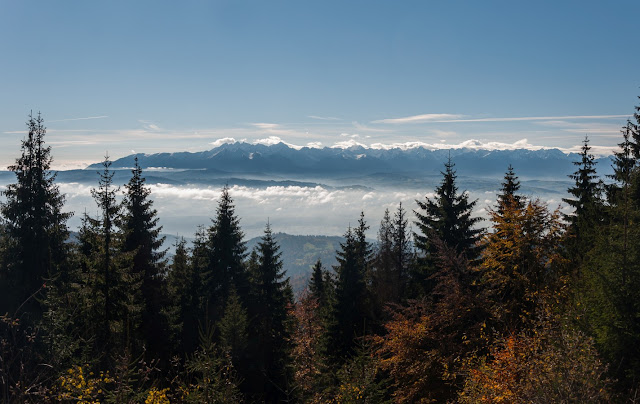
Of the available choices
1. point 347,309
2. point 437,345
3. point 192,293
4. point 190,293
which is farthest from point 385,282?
point 437,345

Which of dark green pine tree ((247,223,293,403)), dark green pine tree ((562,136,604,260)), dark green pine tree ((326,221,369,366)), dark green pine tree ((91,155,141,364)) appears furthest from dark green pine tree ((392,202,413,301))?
dark green pine tree ((91,155,141,364))

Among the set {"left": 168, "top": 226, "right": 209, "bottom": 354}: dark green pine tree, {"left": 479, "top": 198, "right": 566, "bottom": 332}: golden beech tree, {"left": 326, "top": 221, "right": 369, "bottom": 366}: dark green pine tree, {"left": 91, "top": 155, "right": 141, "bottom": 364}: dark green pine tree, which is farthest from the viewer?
{"left": 326, "top": 221, "right": 369, "bottom": 366}: dark green pine tree

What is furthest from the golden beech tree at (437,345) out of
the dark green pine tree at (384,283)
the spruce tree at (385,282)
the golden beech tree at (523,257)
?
the spruce tree at (385,282)

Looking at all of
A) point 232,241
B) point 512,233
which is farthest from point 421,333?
point 232,241

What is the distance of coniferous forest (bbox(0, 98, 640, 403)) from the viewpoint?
9.72m

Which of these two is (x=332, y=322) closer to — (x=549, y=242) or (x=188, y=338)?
(x=188, y=338)

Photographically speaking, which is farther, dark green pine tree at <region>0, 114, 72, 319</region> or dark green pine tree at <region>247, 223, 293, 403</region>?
dark green pine tree at <region>247, 223, 293, 403</region>

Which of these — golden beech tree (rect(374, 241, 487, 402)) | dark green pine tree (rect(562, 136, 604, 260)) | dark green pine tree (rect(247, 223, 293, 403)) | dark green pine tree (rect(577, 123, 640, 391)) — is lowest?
dark green pine tree (rect(247, 223, 293, 403))

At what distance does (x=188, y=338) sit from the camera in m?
29.8

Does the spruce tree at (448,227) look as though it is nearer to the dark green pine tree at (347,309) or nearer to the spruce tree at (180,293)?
the dark green pine tree at (347,309)

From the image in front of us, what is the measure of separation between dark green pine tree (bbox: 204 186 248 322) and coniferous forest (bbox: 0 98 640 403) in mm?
114

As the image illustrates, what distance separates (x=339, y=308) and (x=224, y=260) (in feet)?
32.6

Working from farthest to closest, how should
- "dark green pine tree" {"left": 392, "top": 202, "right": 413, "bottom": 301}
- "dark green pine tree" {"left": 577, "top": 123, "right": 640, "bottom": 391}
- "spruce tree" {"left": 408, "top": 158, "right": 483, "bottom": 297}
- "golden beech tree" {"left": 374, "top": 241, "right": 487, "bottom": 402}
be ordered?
"dark green pine tree" {"left": 392, "top": 202, "right": 413, "bottom": 301}, "spruce tree" {"left": 408, "top": 158, "right": 483, "bottom": 297}, "golden beech tree" {"left": 374, "top": 241, "right": 487, "bottom": 402}, "dark green pine tree" {"left": 577, "top": 123, "right": 640, "bottom": 391}

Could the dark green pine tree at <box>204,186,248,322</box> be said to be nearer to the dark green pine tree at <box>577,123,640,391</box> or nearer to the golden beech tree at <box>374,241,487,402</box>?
the golden beech tree at <box>374,241,487,402</box>
